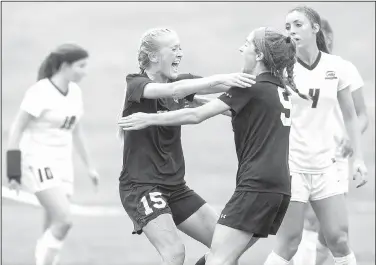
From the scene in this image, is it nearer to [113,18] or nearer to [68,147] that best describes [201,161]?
[113,18]

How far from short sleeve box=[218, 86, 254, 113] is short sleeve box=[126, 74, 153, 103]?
537 millimetres

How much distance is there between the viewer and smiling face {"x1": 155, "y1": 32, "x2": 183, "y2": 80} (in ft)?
20.5

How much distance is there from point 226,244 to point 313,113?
5.51ft

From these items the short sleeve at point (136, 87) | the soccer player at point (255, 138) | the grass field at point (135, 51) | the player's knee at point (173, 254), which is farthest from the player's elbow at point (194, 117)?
the grass field at point (135, 51)

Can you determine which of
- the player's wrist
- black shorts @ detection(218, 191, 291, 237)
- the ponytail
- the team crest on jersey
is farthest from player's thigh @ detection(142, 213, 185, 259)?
the player's wrist

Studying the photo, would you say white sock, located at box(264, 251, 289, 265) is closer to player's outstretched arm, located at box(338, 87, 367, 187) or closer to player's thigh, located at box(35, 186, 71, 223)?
player's outstretched arm, located at box(338, 87, 367, 187)

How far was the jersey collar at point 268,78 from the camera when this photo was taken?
19.0 feet

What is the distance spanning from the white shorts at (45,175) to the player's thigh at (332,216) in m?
2.38

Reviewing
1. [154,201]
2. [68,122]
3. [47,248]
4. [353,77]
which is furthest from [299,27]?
[47,248]

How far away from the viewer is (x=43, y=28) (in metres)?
27.2

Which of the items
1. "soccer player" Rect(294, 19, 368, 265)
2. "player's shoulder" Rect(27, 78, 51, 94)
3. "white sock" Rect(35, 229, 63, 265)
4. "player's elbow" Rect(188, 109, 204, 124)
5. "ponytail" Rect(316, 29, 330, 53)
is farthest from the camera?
"player's shoulder" Rect(27, 78, 51, 94)

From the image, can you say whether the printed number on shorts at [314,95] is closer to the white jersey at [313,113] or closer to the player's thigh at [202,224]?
the white jersey at [313,113]

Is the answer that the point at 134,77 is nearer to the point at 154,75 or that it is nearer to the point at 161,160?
the point at 154,75

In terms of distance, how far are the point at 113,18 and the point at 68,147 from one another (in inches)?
777
